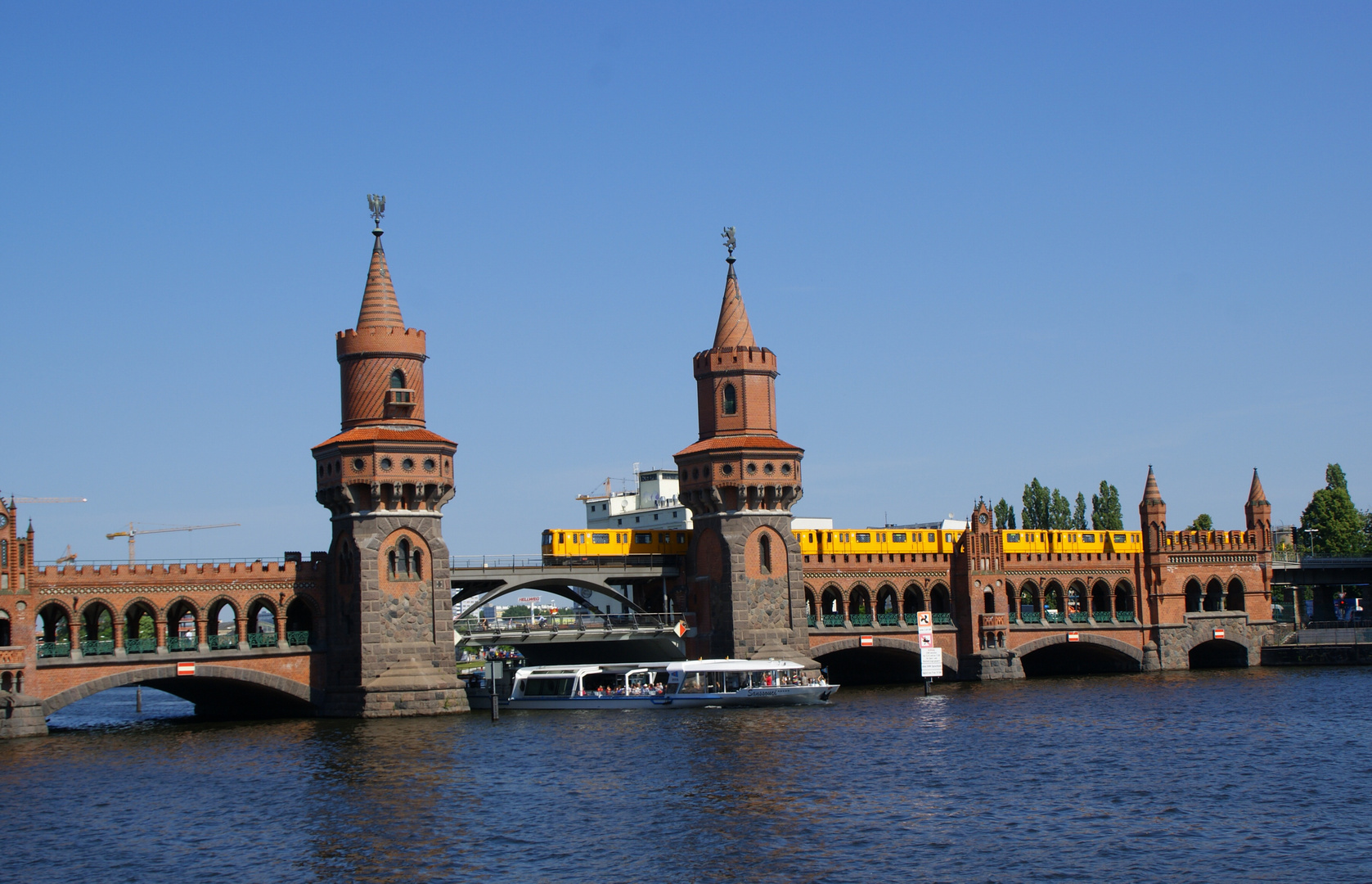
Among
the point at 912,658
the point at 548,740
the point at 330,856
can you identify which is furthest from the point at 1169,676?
the point at 330,856

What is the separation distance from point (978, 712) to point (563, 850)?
130ft

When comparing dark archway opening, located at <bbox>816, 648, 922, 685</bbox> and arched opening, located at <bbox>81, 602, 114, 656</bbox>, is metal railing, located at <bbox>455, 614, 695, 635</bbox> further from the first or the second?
arched opening, located at <bbox>81, 602, 114, 656</bbox>

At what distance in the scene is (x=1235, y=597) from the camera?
388ft

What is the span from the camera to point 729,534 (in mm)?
93312

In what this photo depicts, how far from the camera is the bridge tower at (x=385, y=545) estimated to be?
83.1 meters

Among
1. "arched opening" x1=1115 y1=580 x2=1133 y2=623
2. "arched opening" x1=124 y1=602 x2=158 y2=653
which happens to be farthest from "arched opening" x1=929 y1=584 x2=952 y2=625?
"arched opening" x1=124 y1=602 x2=158 y2=653

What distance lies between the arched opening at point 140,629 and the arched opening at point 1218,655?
7347cm

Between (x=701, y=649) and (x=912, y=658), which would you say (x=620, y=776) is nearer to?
(x=701, y=649)

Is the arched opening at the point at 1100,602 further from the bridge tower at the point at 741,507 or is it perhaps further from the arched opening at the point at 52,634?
the arched opening at the point at 52,634

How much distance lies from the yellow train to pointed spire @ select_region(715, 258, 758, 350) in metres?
12.9

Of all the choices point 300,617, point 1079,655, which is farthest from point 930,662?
point 300,617

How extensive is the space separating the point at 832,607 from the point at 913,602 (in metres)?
9.37

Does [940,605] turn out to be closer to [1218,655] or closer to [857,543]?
[857,543]

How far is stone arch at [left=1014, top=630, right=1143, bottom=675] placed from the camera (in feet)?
352
